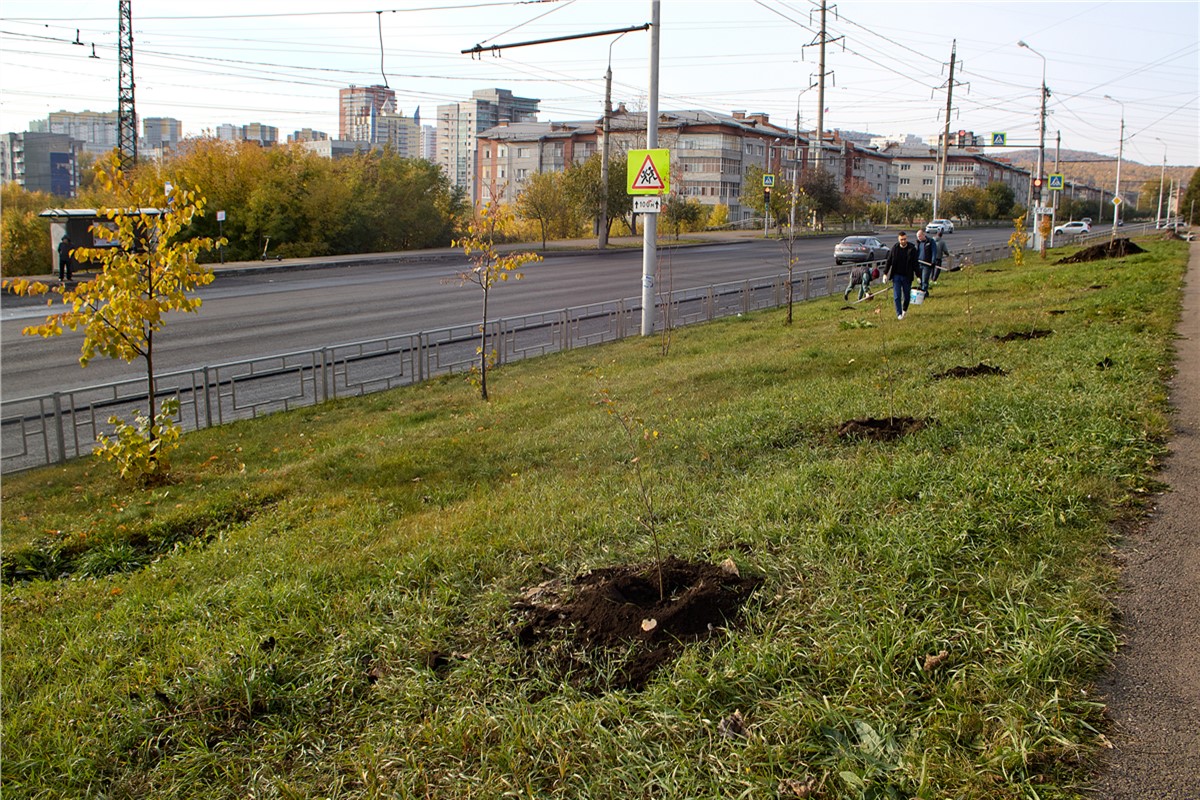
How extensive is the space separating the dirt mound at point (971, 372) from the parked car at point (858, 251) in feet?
99.4

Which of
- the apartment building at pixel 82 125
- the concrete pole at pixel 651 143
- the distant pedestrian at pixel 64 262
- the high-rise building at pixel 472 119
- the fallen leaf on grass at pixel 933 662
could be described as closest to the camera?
the fallen leaf on grass at pixel 933 662

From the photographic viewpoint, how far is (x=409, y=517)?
258 inches

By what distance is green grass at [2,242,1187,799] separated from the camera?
10.7ft

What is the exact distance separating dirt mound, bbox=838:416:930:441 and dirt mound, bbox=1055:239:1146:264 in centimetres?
2231

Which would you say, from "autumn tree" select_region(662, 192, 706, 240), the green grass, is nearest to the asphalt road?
the green grass

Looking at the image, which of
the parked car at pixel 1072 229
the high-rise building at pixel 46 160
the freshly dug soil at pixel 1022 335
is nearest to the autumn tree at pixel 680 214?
the parked car at pixel 1072 229

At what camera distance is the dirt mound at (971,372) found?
355 inches

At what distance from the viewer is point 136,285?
8.56 m

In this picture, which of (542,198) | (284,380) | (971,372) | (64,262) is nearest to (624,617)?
(971,372)

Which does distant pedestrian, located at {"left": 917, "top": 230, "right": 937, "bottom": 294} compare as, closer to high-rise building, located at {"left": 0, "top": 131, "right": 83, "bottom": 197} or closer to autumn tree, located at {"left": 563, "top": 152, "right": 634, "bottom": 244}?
autumn tree, located at {"left": 563, "top": 152, "right": 634, "bottom": 244}

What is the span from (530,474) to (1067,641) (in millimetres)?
4502

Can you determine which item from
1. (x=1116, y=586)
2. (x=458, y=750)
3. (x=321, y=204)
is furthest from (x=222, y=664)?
(x=321, y=204)

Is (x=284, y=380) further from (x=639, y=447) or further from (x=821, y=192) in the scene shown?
(x=821, y=192)

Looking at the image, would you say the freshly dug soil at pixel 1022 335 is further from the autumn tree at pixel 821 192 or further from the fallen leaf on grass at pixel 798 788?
the autumn tree at pixel 821 192
